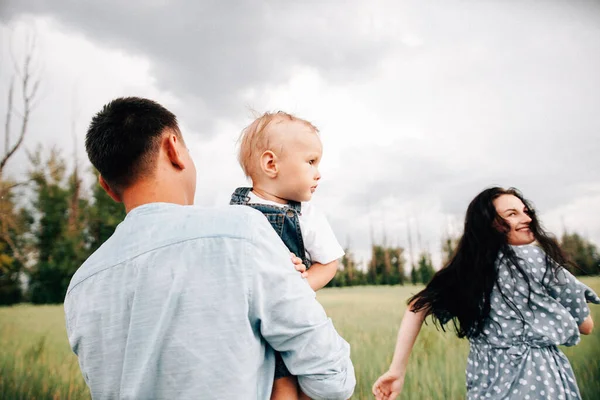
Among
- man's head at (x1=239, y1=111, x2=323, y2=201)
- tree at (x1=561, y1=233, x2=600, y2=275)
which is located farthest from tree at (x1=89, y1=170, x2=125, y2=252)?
tree at (x1=561, y1=233, x2=600, y2=275)

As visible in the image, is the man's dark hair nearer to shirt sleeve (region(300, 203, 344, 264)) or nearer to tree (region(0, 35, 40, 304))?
shirt sleeve (region(300, 203, 344, 264))

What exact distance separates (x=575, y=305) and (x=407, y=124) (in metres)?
1.13

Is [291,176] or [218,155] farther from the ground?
[218,155]

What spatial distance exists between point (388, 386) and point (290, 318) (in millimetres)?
1070

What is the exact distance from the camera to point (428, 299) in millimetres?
1544

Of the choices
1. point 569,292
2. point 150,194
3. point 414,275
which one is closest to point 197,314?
point 150,194

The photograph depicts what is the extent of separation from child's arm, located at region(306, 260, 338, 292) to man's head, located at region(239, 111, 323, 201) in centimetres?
19

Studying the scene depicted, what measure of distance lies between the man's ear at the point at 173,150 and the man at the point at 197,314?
0.36 ft

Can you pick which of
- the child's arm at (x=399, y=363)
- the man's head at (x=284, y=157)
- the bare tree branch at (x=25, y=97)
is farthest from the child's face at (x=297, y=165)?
the bare tree branch at (x=25, y=97)

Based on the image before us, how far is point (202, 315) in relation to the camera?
0.66 m

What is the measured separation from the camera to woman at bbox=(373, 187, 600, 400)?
135 centimetres

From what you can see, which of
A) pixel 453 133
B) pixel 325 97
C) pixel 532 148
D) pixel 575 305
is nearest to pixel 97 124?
pixel 575 305

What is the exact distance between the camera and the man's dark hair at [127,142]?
81 cm

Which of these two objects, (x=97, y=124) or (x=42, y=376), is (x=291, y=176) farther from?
(x=42, y=376)
